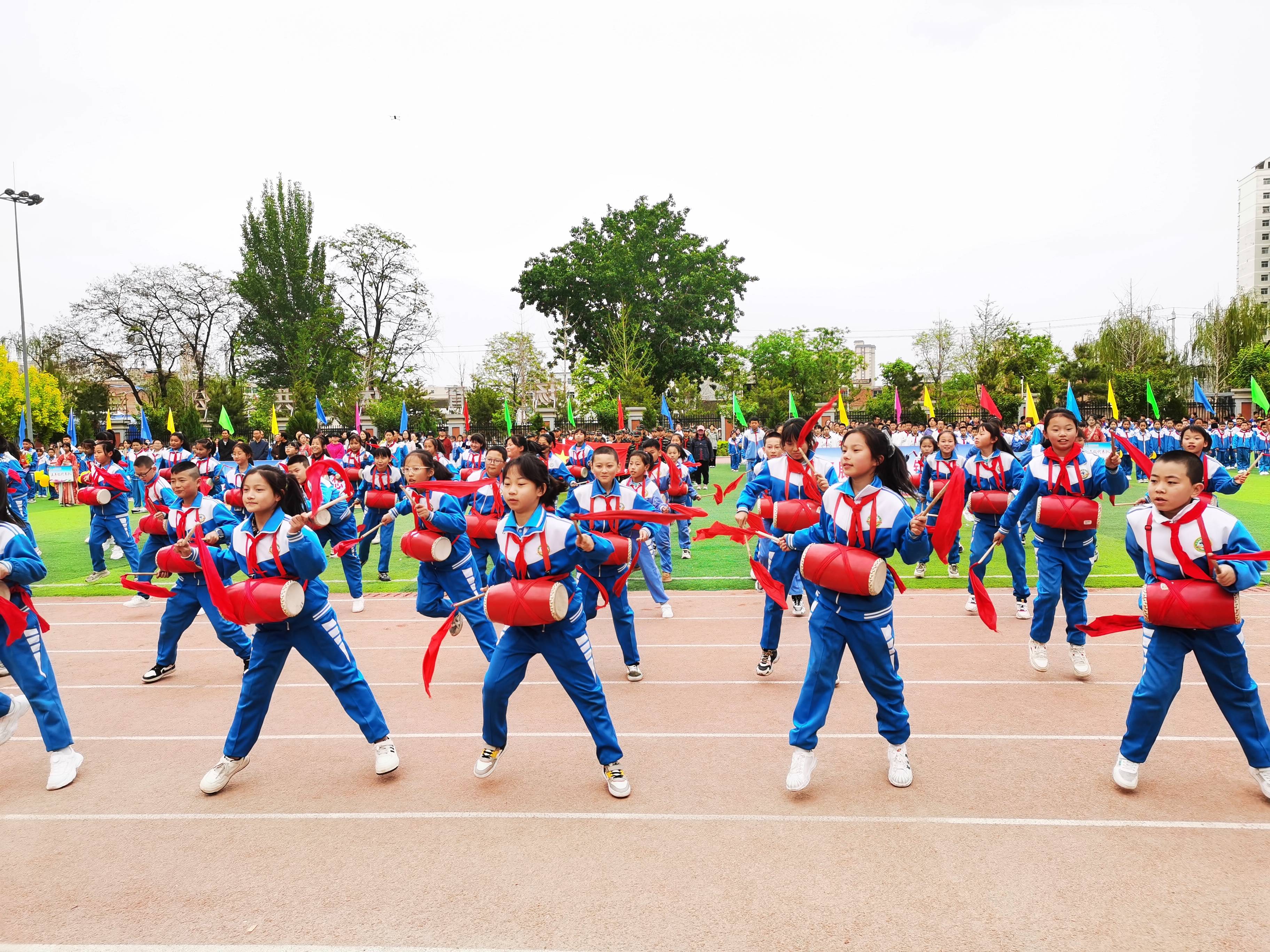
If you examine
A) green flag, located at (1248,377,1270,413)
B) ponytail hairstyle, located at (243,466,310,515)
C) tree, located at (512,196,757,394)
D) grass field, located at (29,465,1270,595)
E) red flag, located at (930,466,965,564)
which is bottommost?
grass field, located at (29,465,1270,595)

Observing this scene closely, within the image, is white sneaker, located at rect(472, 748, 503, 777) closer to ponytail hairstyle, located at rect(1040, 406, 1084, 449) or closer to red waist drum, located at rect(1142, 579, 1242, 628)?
red waist drum, located at rect(1142, 579, 1242, 628)

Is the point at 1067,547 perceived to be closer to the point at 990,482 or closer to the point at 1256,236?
the point at 990,482

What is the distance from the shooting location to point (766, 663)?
20.2ft

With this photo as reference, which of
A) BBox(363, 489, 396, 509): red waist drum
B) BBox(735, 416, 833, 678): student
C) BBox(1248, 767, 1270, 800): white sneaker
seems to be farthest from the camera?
BBox(363, 489, 396, 509): red waist drum

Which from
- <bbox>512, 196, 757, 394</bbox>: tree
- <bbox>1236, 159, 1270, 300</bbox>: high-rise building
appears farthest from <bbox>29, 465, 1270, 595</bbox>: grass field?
<bbox>1236, 159, 1270, 300</bbox>: high-rise building

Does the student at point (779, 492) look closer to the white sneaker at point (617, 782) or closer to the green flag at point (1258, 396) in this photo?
the white sneaker at point (617, 782)

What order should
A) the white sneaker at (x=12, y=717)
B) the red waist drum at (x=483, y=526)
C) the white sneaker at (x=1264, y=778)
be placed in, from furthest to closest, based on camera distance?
the red waist drum at (x=483, y=526) → the white sneaker at (x=12, y=717) → the white sneaker at (x=1264, y=778)

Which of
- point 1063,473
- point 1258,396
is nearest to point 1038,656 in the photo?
point 1063,473

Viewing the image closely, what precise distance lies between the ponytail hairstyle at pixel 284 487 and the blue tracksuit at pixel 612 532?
1.96m

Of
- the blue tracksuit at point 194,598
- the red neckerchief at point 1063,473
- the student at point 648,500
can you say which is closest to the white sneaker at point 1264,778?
the red neckerchief at point 1063,473

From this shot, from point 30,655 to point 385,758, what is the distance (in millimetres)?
2065

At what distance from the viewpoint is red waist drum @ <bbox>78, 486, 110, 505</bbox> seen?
9.88 m

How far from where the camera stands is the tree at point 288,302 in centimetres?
4288

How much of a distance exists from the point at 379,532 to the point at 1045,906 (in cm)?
1027
